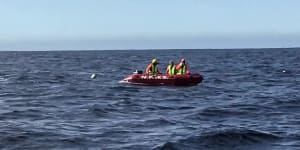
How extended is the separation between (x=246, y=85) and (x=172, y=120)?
19523mm

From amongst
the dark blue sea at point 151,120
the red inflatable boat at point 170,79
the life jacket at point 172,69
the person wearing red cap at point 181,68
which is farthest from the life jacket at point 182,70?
the dark blue sea at point 151,120

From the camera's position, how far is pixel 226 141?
16547 millimetres

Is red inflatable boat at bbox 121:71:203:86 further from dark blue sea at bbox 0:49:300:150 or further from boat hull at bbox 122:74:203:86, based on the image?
dark blue sea at bbox 0:49:300:150

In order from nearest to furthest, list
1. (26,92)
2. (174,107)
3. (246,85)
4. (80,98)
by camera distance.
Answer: (174,107), (80,98), (26,92), (246,85)

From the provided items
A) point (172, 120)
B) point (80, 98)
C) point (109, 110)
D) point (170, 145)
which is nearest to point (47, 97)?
point (80, 98)

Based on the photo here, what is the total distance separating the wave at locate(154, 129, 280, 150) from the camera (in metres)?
15.9

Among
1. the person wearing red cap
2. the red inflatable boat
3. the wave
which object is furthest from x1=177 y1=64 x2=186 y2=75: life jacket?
the wave

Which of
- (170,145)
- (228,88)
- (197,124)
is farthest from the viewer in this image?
(228,88)

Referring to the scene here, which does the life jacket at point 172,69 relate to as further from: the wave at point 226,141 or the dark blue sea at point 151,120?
the wave at point 226,141

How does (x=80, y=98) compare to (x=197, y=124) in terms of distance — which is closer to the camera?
(x=197, y=124)

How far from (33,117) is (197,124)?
597 centimetres

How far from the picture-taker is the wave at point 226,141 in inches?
627

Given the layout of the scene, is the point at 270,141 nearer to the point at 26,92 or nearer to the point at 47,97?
the point at 47,97

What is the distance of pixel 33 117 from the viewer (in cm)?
2150
